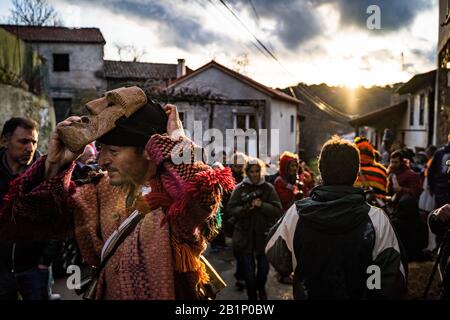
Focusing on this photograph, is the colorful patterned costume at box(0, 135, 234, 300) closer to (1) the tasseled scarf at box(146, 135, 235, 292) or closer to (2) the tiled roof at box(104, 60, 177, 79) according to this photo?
(1) the tasseled scarf at box(146, 135, 235, 292)

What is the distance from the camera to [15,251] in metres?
2.96

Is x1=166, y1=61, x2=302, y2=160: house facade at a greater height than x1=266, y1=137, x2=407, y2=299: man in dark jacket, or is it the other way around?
x1=166, y1=61, x2=302, y2=160: house facade

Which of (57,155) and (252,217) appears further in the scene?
(252,217)

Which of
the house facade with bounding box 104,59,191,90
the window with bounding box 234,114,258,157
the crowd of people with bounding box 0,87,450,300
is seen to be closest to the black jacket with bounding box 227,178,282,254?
the crowd of people with bounding box 0,87,450,300

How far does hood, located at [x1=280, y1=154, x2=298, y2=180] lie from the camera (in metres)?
5.62

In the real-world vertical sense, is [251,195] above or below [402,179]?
below

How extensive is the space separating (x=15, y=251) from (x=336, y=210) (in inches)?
97.3

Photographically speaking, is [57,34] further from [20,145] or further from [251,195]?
[20,145]

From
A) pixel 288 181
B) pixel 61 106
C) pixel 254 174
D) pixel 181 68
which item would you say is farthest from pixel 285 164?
pixel 61 106

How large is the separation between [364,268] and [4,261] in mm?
2608

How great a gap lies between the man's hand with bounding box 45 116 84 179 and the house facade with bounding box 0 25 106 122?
28012mm

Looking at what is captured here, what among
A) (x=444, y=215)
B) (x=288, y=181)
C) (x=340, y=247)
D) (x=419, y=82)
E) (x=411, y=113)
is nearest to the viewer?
(x=340, y=247)

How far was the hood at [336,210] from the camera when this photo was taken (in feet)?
7.10
